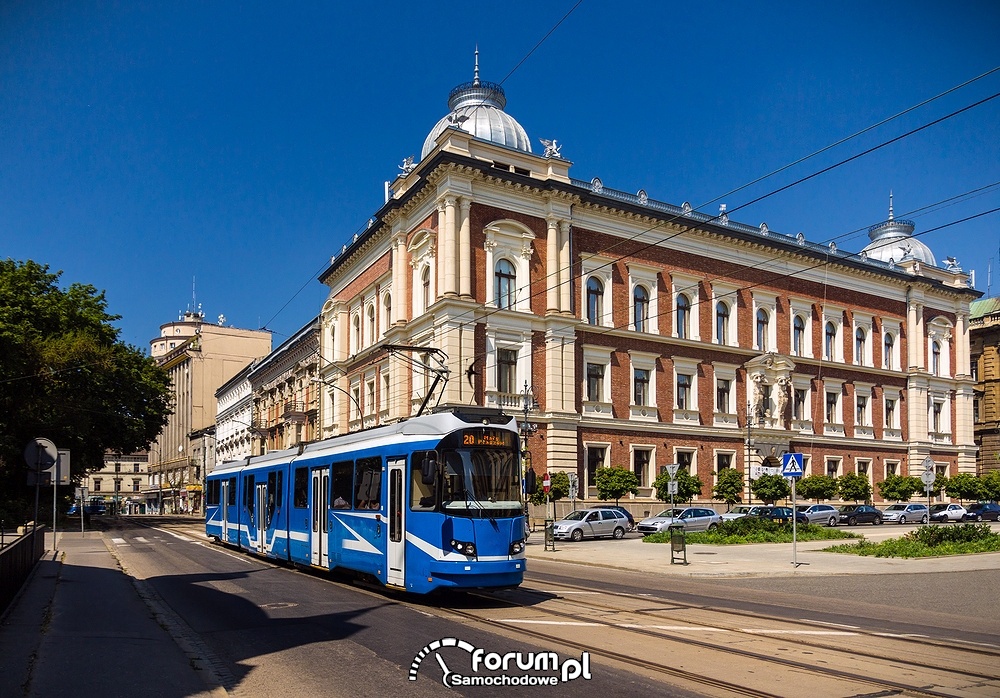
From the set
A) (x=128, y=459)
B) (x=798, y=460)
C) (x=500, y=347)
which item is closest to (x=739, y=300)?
(x=500, y=347)

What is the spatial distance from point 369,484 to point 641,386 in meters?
34.1

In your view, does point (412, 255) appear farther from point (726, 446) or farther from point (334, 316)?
point (726, 446)

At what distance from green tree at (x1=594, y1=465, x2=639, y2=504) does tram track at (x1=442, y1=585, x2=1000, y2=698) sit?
30485 mm

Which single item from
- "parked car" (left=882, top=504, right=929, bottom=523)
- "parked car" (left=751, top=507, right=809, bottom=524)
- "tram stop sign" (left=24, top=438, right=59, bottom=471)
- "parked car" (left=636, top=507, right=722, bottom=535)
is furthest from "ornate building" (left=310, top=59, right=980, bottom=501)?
"tram stop sign" (left=24, top=438, right=59, bottom=471)

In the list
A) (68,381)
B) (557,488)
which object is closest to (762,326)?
(557,488)

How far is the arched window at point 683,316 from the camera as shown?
51.3m

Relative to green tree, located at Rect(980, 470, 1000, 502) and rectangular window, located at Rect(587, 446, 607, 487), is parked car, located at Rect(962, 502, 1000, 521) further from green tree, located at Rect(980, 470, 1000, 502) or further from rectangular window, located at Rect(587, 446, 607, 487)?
rectangular window, located at Rect(587, 446, 607, 487)

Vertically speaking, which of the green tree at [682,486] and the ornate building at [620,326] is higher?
the ornate building at [620,326]

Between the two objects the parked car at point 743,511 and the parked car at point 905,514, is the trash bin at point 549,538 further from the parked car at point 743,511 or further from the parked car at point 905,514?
the parked car at point 905,514

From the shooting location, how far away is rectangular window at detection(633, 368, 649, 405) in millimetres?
49219

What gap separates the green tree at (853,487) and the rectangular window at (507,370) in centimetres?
2320

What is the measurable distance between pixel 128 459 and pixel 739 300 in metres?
117

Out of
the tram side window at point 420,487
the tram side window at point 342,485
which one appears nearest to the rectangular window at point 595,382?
the tram side window at point 342,485

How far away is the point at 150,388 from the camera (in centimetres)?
5597
